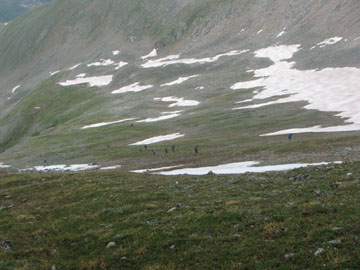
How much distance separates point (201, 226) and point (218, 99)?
94524mm

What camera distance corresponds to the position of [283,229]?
12.1 m

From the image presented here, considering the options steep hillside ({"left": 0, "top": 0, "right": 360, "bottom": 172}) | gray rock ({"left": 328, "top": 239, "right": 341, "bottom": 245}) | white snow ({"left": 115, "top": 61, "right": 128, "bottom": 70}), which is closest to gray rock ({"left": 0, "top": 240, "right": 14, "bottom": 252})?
gray rock ({"left": 328, "top": 239, "right": 341, "bottom": 245})

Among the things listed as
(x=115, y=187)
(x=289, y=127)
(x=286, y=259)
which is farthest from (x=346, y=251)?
(x=289, y=127)

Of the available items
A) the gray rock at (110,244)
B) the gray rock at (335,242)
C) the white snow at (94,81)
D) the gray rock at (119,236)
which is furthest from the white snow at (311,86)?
the white snow at (94,81)

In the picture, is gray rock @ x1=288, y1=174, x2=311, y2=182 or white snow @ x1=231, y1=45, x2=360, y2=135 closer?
gray rock @ x1=288, y1=174, x2=311, y2=182

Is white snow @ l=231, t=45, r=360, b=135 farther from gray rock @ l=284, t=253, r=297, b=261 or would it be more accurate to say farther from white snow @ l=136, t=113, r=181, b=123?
gray rock @ l=284, t=253, r=297, b=261

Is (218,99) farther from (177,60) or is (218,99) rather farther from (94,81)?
(94,81)

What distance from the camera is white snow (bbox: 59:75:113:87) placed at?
571 feet

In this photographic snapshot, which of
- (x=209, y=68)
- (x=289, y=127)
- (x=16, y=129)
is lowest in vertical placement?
(x=289, y=127)

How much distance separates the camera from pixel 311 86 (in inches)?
3794

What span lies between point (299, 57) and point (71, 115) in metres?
102

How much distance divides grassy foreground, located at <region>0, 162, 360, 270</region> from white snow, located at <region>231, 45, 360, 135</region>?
124 ft

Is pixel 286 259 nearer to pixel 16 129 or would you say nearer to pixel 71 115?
pixel 71 115

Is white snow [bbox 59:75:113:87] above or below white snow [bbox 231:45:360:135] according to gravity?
above
